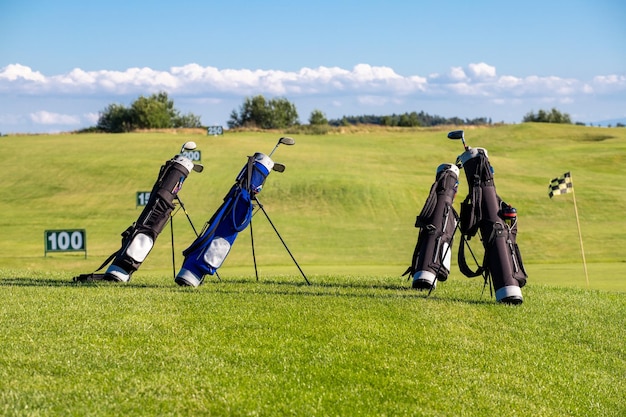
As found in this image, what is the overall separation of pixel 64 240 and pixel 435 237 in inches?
628

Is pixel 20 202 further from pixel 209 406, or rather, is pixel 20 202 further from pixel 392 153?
pixel 209 406

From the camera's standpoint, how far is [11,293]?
11617mm

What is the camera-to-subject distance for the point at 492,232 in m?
11.8

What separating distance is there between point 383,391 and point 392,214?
2954cm

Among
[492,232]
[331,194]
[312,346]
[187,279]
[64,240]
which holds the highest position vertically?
[492,232]

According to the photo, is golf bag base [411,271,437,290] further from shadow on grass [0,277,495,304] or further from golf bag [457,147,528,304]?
golf bag [457,147,528,304]

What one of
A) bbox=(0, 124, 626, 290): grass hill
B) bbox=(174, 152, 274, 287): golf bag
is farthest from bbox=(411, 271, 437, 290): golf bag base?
bbox=(0, 124, 626, 290): grass hill

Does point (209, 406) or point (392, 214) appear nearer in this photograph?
point (209, 406)

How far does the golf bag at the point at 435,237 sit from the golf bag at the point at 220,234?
105 inches

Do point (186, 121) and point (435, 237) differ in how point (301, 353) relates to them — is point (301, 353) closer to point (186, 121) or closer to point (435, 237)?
point (435, 237)

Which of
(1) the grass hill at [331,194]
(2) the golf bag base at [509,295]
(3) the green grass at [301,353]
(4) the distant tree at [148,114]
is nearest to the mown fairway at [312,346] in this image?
(3) the green grass at [301,353]

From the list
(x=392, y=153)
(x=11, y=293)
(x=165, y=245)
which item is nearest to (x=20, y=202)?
(x=165, y=245)

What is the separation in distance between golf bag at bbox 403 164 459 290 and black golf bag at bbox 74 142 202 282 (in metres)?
4.01

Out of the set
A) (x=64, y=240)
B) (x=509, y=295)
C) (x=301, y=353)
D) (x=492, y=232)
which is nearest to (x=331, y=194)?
(x=64, y=240)
